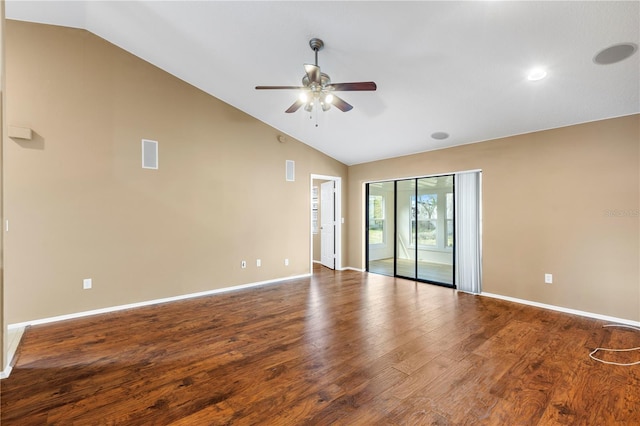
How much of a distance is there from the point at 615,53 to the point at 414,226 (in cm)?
378

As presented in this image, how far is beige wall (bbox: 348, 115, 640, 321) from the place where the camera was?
138 inches

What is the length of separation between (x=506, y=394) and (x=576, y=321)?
2.37 metres

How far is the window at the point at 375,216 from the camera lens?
22.3ft

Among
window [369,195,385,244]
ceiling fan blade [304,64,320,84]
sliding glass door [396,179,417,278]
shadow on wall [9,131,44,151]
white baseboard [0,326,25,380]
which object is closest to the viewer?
white baseboard [0,326,25,380]

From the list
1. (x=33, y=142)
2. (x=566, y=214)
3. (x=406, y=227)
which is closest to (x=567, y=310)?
(x=566, y=214)

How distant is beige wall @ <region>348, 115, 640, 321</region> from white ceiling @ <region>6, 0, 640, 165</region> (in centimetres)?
29

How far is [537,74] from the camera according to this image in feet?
9.94

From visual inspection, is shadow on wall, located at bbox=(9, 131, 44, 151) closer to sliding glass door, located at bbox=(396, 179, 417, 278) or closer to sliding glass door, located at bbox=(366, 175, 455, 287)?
sliding glass door, located at bbox=(366, 175, 455, 287)

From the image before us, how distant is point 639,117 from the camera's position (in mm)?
3418

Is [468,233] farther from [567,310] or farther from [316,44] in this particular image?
[316,44]

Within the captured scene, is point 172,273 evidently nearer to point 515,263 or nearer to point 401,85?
point 401,85

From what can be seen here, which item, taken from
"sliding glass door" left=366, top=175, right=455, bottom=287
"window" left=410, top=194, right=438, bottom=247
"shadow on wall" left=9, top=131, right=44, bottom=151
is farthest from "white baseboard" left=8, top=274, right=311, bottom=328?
"window" left=410, top=194, right=438, bottom=247

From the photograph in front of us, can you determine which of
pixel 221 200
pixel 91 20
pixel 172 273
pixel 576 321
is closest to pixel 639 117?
pixel 576 321

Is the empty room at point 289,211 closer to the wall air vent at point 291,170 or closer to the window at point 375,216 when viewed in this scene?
the wall air vent at point 291,170
